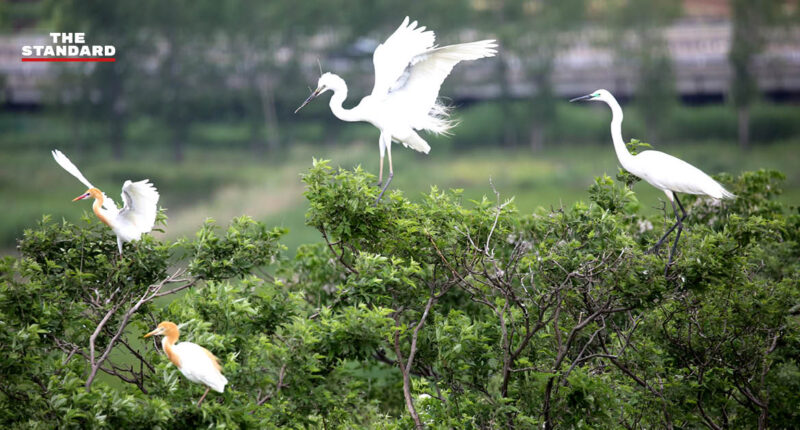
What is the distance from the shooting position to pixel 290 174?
108 ft

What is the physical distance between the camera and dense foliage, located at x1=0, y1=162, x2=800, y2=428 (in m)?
5.73

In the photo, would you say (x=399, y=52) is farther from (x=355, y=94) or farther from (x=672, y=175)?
(x=355, y=94)

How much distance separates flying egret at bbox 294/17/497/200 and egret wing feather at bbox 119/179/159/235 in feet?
5.49

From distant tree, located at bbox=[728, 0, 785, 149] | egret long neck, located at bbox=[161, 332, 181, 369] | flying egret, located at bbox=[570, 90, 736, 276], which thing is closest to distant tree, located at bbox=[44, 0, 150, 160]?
distant tree, located at bbox=[728, 0, 785, 149]

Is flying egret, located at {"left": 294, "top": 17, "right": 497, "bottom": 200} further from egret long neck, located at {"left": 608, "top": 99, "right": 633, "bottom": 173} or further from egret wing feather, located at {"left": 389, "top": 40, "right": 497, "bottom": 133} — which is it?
egret long neck, located at {"left": 608, "top": 99, "right": 633, "bottom": 173}

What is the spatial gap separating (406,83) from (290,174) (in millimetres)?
24954

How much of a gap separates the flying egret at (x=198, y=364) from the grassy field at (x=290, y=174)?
24.4 m

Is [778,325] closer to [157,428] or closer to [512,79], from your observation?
[157,428]

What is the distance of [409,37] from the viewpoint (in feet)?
26.0

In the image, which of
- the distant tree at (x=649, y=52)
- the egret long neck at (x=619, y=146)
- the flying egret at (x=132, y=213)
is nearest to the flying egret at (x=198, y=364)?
the flying egret at (x=132, y=213)

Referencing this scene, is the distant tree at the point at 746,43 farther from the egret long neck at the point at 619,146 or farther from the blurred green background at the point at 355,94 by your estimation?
the egret long neck at the point at 619,146

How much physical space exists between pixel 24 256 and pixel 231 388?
2.40 meters

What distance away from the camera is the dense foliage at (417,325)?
226 inches

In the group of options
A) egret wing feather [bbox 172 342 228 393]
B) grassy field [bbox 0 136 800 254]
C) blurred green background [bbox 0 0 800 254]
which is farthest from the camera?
blurred green background [bbox 0 0 800 254]
